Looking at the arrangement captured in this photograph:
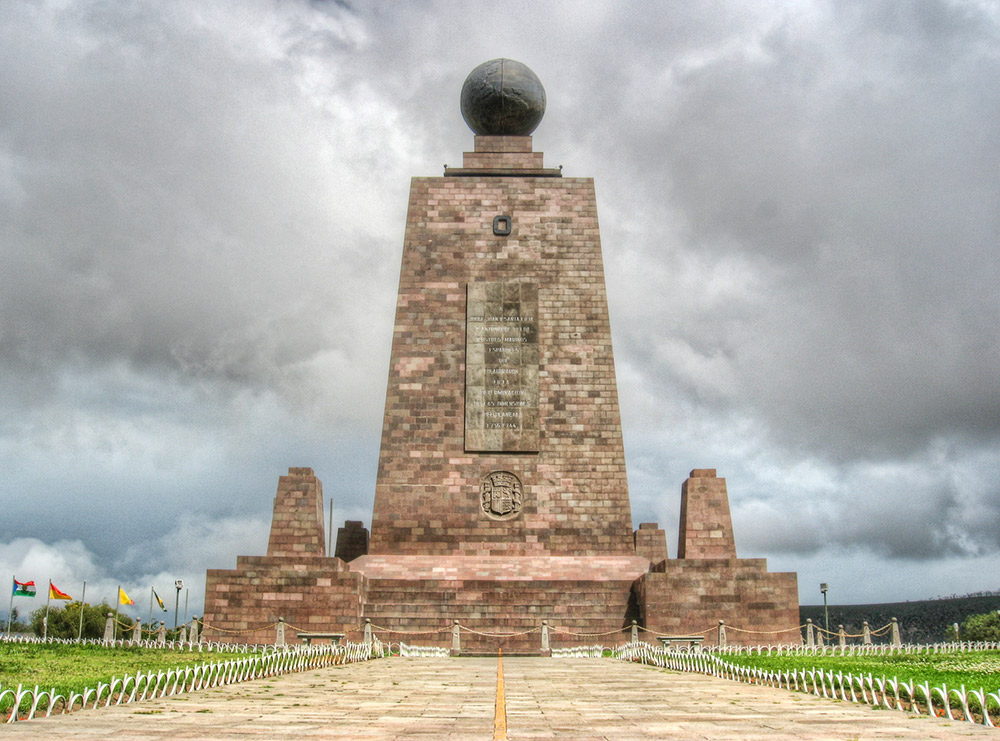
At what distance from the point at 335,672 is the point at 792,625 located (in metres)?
11.4

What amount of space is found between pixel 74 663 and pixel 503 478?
39.8 feet

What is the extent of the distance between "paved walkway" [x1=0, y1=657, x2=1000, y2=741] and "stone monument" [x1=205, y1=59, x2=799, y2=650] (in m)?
8.50

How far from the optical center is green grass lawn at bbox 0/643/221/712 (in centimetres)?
942

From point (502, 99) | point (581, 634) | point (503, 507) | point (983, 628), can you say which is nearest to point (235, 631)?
point (503, 507)

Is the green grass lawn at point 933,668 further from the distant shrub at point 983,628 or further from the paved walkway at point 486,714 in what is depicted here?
the distant shrub at point 983,628

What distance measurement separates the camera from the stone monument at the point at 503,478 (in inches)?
791

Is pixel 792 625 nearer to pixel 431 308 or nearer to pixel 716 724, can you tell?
pixel 431 308

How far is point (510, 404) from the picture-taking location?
2378 cm

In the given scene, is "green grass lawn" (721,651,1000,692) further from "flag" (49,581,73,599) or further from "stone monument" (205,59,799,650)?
"flag" (49,581,73,599)

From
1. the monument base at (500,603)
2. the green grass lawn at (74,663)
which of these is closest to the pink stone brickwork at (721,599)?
the monument base at (500,603)

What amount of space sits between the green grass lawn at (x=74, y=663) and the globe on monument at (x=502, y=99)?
683 inches

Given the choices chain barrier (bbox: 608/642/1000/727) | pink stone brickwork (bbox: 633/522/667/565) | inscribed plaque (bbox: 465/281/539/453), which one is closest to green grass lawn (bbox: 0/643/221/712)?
chain barrier (bbox: 608/642/1000/727)

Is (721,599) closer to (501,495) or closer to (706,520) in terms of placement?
(706,520)

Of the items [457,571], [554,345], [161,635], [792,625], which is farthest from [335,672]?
[554,345]
